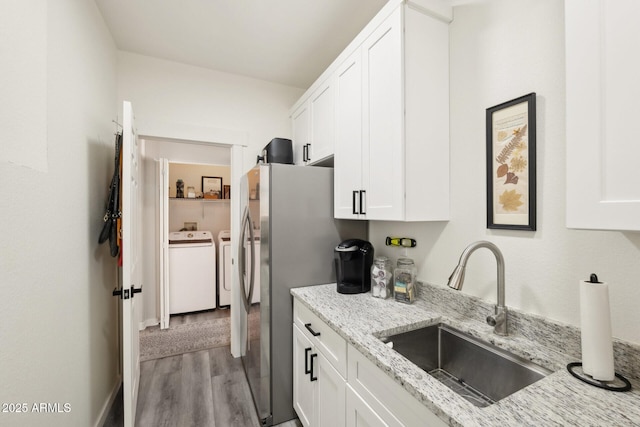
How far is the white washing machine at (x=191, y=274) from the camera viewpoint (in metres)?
3.48

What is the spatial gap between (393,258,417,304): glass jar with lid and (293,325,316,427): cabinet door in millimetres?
572

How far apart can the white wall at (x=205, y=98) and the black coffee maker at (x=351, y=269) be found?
145cm

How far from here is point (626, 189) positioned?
0.61 m

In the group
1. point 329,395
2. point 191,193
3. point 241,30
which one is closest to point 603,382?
point 329,395

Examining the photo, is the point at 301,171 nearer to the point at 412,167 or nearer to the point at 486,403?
the point at 412,167

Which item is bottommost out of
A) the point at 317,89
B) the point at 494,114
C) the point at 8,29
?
the point at 494,114

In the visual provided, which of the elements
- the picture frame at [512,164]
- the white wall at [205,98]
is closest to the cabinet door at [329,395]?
the picture frame at [512,164]

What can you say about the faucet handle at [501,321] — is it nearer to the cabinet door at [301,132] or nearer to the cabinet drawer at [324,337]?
the cabinet drawer at [324,337]

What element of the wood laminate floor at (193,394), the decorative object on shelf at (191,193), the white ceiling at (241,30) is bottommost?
the wood laminate floor at (193,394)

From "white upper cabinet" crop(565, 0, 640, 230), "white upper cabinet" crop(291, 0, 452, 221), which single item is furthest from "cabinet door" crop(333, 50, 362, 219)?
"white upper cabinet" crop(565, 0, 640, 230)

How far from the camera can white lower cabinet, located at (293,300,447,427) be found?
0.86 meters

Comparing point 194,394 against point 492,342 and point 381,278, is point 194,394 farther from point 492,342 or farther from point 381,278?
point 492,342

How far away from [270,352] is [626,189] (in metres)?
1.72

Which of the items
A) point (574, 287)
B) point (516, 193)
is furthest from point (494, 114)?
point (574, 287)
